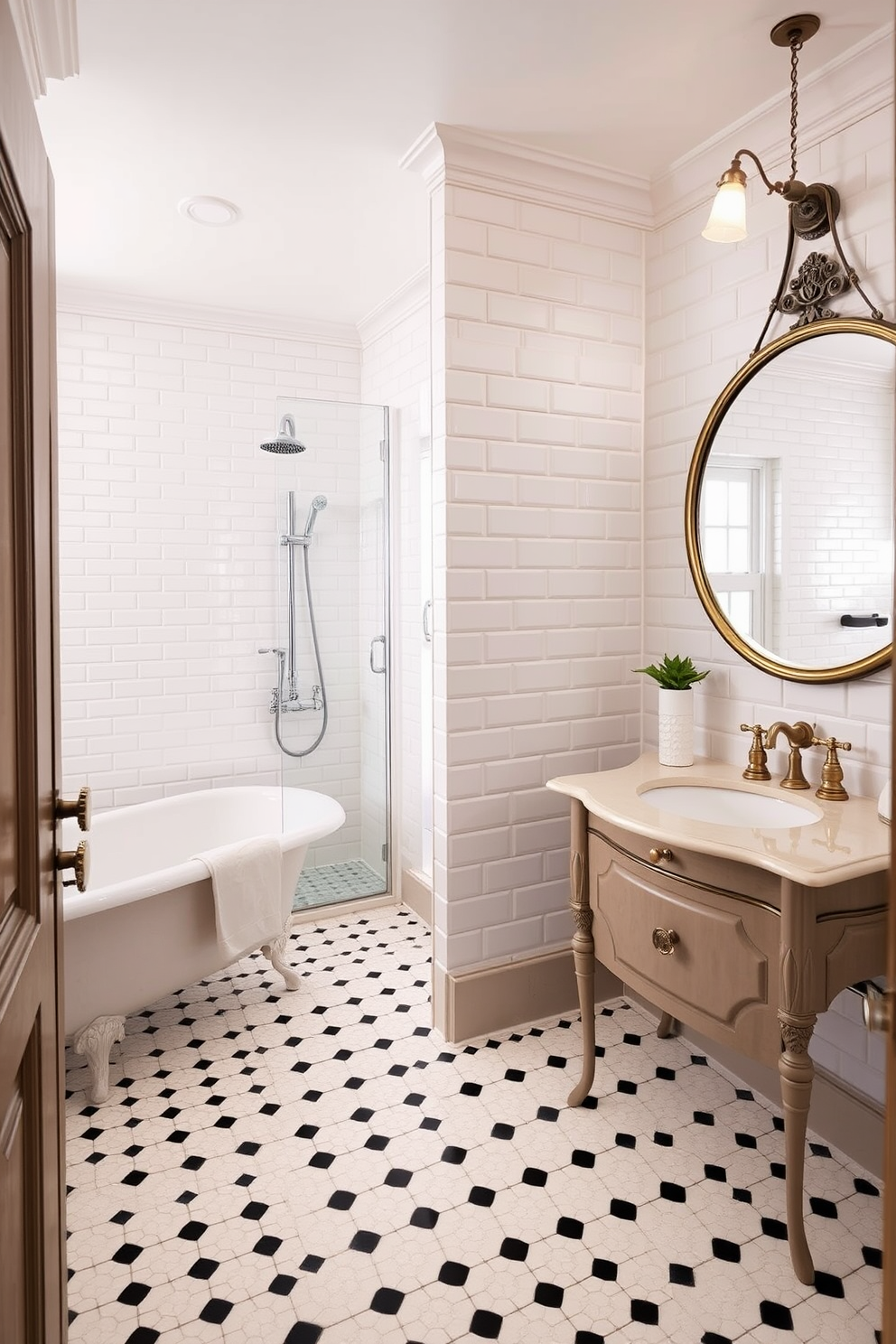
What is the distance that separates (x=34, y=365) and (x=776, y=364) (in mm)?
1882

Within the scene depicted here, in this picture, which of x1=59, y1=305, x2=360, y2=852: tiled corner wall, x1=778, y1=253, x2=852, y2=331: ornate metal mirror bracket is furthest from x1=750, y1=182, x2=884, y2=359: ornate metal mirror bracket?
x1=59, y1=305, x2=360, y2=852: tiled corner wall

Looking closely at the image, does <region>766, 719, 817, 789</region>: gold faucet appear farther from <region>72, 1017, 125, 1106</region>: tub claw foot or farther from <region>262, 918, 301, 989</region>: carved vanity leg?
<region>72, 1017, 125, 1106</region>: tub claw foot

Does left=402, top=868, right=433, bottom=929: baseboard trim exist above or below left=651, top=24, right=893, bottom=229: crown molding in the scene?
below

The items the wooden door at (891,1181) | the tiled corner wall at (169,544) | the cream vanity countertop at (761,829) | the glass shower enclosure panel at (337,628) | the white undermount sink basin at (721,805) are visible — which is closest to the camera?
the wooden door at (891,1181)

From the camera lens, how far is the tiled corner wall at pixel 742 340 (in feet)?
6.25

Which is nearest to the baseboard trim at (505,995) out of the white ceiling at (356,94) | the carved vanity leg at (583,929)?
the carved vanity leg at (583,929)

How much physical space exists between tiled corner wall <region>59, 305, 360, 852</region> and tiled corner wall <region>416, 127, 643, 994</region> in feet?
3.40

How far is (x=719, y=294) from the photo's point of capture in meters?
2.37

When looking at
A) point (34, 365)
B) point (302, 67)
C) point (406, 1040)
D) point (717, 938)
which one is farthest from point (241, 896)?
point (302, 67)

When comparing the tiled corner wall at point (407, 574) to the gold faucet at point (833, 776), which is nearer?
the gold faucet at point (833, 776)

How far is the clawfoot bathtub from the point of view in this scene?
2246 millimetres

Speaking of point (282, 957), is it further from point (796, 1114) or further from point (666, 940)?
point (796, 1114)

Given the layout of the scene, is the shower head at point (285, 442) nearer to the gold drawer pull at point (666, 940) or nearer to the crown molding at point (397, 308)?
the crown molding at point (397, 308)

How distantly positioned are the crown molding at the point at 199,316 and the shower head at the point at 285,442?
919mm
